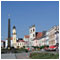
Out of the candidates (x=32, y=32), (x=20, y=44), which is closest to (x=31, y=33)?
(x=32, y=32)

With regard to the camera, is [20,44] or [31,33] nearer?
[31,33]

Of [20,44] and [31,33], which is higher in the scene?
[31,33]

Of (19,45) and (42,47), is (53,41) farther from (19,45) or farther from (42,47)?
(19,45)

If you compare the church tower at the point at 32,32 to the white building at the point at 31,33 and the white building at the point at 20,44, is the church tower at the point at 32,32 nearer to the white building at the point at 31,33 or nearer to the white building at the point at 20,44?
the white building at the point at 31,33

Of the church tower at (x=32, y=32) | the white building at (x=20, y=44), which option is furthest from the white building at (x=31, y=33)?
the white building at (x=20, y=44)

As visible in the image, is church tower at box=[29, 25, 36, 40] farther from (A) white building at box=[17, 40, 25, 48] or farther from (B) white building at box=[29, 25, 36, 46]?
(A) white building at box=[17, 40, 25, 48]

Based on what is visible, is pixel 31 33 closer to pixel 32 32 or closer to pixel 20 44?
pixel 32 32

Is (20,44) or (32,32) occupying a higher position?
(32,32)

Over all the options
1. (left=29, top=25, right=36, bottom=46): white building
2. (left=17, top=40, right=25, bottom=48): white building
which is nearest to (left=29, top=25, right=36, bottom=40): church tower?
(left=29, top=25, right=36, bottom=46): white building

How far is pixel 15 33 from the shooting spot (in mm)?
6254

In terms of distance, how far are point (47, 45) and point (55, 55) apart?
1255 millimetres

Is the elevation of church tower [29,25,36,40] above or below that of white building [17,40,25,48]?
above

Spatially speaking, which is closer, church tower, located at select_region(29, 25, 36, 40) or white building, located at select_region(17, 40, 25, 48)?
church tower, located at select_region(29, 25, 36, 40)

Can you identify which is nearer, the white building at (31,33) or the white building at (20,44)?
the white building at (31,33)
